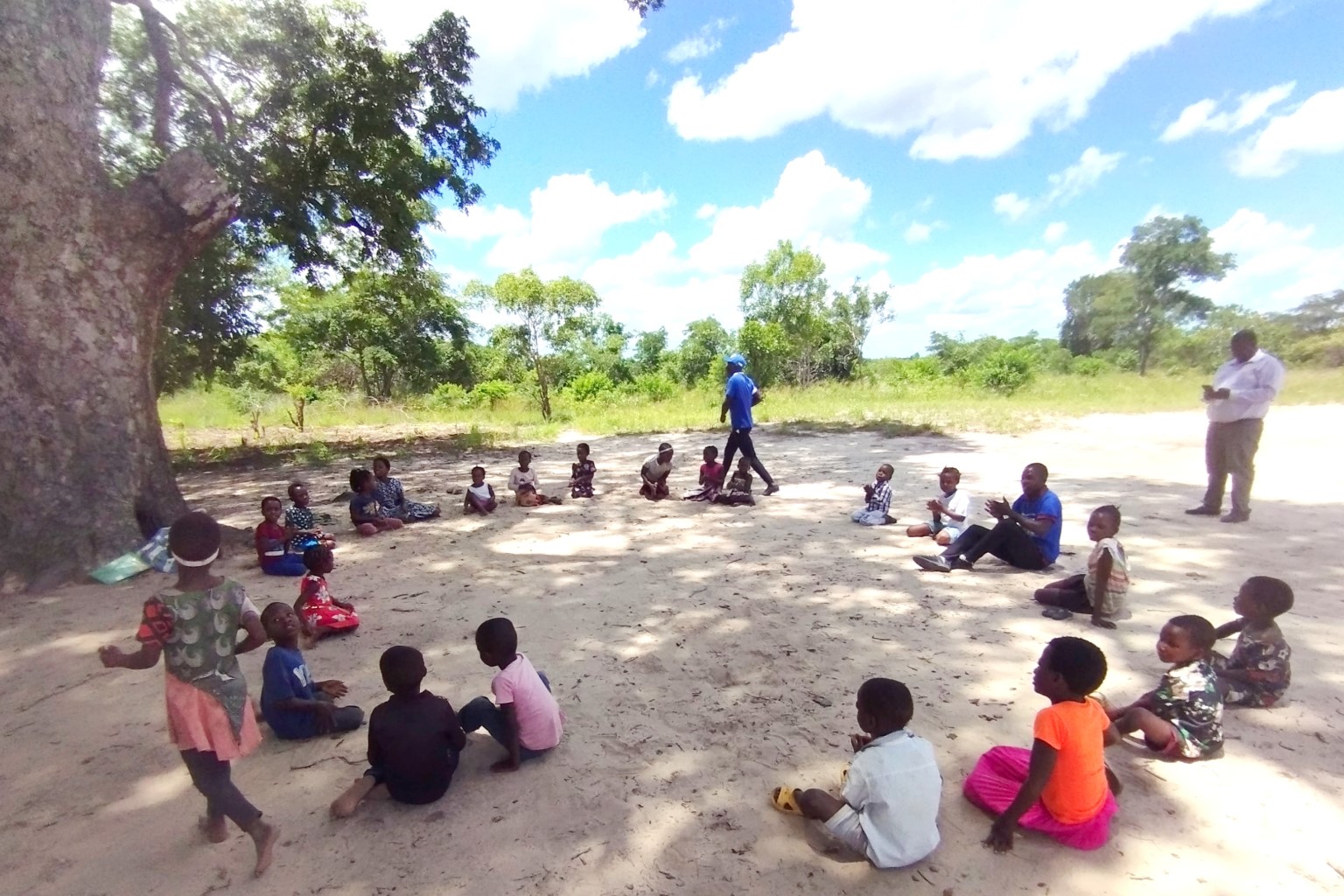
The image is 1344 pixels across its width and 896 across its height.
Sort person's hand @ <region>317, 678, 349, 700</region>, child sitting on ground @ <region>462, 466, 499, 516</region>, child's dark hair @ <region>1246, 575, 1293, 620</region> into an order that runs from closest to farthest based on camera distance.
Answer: child's dark hair @ <region>1246, 575, 1293, 620</region> → person's hand @ <region>317, 678, 349, 700</region> → child sitting on ground @ <region>462, 466, 499, 516</region>

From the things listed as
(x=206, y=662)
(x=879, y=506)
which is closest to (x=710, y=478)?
(x=879, y=506)

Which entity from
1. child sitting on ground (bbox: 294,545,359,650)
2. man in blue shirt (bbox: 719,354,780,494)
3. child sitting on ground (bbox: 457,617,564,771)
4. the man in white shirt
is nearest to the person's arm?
child sitting on ground (bbox: 457,617,564,771)

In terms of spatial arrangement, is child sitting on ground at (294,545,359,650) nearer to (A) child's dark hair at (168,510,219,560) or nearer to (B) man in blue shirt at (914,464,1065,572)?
(A) child's dark hair at (168,510,219,560)

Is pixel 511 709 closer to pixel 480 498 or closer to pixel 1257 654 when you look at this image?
pixel 1257 654

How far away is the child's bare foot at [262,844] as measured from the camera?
2.40 metres

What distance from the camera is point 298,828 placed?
262cm

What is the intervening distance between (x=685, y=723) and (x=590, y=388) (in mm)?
23090

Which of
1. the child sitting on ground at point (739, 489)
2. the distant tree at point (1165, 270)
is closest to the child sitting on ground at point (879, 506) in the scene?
the child sitting on ground at point (739, 489)

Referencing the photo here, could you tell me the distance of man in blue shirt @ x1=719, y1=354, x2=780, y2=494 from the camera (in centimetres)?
832

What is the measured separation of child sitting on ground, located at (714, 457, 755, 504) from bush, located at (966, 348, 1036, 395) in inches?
677

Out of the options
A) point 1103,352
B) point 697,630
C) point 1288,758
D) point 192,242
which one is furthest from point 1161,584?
point 1103,352

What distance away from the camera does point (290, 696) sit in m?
3.18

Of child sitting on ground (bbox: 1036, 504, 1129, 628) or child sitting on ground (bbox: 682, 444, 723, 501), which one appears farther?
child sitting on ground (bbox: 682, 444, 723, 501)

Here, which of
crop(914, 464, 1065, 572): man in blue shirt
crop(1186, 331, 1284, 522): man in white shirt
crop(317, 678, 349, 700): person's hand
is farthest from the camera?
crop(1186, 331, 1284, 522): man in white shirt
